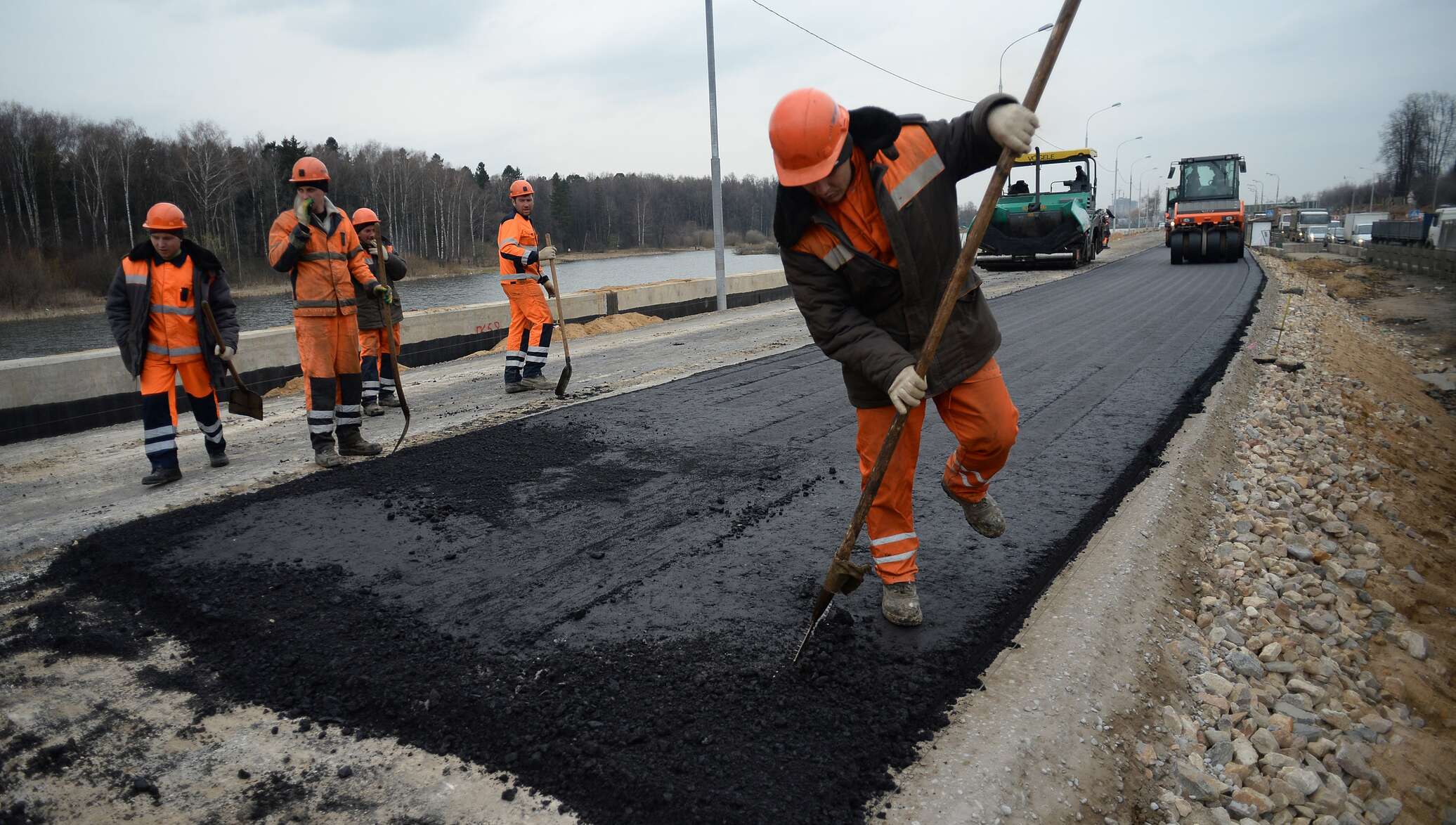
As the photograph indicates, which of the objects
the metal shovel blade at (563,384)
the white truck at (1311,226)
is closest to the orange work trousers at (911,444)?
the metal shovel blade at (563,384)

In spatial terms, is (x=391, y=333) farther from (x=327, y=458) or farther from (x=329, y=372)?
(x=327, y=458)

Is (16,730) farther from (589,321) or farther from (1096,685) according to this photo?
(589,321)

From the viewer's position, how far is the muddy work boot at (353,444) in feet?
18.7

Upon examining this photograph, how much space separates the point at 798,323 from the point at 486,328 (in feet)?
15.5

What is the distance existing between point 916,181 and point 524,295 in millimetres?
5776

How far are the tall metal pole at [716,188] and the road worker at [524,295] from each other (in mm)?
7883

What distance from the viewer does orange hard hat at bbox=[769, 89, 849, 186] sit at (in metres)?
2.64

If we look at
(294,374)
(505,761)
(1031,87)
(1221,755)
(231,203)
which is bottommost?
(1221,755)

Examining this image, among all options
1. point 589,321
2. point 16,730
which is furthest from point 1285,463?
point 589,321

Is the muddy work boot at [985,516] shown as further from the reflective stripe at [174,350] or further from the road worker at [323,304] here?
the reflective stripe at [174,350]

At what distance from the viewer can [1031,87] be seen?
8.74 feet

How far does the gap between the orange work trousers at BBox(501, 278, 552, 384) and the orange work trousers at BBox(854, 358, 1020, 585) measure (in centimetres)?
542

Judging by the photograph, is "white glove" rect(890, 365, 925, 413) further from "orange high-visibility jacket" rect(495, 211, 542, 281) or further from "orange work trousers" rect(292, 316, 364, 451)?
"orange high-visibility jacket" rect(495, 211, 542, 281)

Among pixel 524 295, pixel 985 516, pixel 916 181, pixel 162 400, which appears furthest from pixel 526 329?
pixel 916 181
